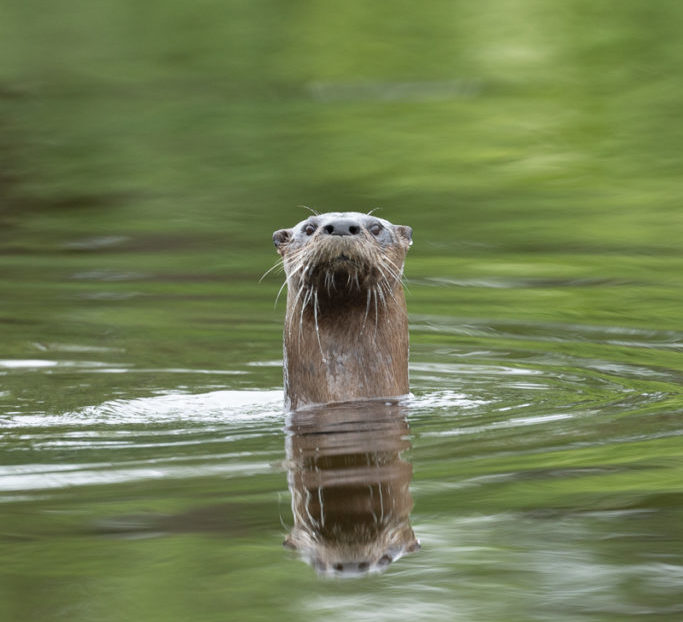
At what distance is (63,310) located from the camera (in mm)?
8680

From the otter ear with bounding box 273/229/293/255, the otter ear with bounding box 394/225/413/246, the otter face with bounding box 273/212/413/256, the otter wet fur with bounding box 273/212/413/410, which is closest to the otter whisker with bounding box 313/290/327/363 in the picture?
the otter wet fur with bounding box 273/212/413/410

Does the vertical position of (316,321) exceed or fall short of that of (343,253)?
it falls short

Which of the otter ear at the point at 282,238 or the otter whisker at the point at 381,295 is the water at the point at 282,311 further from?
the otter ear at the point at 282,238

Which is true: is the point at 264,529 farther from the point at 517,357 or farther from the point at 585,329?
the point at 585,329

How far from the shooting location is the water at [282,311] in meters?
3.68

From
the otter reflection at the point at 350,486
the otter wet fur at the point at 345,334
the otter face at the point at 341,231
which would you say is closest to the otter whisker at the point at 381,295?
the otter wet fur at the point at 345,334

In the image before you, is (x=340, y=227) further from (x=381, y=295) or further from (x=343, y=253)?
(x=381, y=295)

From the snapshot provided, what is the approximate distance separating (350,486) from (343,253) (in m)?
1.34

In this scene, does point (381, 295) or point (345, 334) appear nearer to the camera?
point (381, 295)

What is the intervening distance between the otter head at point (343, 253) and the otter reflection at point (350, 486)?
46 cm

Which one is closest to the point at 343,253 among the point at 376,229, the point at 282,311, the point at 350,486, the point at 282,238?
the point at 376,229

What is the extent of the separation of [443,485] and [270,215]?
7.06 m

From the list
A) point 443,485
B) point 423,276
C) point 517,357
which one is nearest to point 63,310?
point 423,276

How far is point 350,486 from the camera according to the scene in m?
4.49
